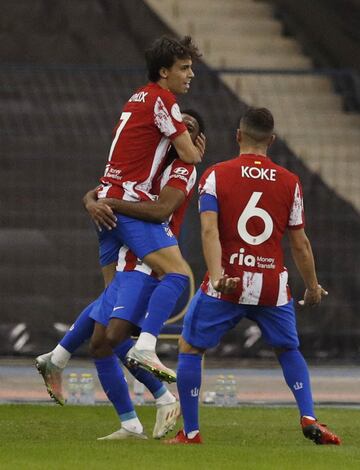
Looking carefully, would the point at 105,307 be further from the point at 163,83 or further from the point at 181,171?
the point at 163,83

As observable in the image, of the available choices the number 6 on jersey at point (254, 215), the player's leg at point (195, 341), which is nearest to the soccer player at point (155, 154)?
the player's leg at point (195, 341)

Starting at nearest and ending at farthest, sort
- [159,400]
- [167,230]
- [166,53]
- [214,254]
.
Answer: [214,254] < [166,53] < [167,230] < [159,400]

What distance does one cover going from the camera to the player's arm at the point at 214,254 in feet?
30.0

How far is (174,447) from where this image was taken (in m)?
9.09

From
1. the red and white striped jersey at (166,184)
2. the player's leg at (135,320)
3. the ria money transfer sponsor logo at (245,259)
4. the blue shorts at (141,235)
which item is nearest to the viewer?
the ria money transfer sponsor logo at (245,259)

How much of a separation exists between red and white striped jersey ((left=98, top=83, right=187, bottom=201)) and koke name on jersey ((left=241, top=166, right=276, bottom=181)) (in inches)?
18.5

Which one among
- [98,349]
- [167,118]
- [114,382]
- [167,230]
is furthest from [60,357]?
[167,118]

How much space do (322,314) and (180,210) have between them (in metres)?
6.77

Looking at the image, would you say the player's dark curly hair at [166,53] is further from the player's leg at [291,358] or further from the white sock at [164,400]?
the white sock at [164,400]

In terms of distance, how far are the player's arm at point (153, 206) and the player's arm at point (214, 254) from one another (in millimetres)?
399

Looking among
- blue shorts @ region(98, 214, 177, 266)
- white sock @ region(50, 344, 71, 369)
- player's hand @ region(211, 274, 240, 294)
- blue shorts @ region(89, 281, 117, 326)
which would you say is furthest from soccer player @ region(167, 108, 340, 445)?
white sock @ region(50, 344, 71, 369)

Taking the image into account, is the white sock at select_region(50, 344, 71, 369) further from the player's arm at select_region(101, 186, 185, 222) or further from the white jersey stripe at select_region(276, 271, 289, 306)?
the white jersey stripe at select_region(276, 271, 289, 306)

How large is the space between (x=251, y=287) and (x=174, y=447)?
3.36ft

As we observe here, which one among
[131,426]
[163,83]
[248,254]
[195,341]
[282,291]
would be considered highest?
[163,83]
